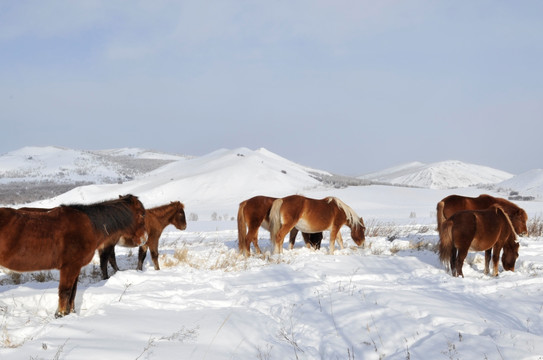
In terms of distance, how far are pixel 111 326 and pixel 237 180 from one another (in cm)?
4156

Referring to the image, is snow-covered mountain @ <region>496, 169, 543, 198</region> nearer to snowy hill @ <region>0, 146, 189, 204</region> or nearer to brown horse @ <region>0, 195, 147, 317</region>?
brown horse @ <region>0, 195, 147, 317</region>

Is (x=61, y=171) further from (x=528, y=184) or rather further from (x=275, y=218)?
(x=275, y=218)

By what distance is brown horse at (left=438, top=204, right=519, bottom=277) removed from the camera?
7320 millimetres

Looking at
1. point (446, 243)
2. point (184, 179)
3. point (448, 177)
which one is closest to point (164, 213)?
point (446, 243)

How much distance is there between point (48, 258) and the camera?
450cm

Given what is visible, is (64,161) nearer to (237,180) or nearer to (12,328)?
(237,180)

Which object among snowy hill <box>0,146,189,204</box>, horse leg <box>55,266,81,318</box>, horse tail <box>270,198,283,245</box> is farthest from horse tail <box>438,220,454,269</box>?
snowy hill <box>0,146,189,204</box>

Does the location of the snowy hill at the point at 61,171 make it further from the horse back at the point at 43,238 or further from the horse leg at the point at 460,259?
the horse leg at the point at 460,259

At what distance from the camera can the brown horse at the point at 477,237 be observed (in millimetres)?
7320

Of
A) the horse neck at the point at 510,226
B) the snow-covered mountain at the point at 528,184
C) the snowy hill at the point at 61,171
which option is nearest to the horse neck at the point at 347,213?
the horse neck at the point at 510,226

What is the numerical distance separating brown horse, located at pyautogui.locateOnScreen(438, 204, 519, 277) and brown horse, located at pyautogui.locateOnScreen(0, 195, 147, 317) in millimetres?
5834

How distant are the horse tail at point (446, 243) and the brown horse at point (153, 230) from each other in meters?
5.13

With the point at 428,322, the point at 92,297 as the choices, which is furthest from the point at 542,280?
the point at 92,297

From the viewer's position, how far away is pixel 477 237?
7.39 metres
